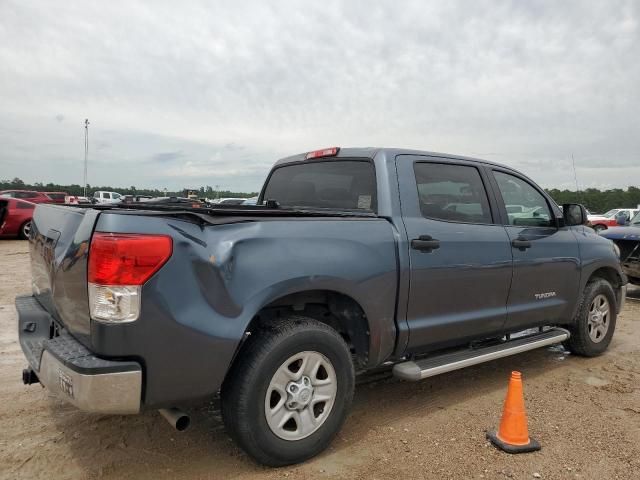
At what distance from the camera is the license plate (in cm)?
246

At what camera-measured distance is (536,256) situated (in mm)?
4434

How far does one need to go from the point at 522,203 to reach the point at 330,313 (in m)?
2.28

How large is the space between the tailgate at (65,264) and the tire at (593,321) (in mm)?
4416

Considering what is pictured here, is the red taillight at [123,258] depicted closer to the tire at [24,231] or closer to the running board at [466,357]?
the running board at [466,357]

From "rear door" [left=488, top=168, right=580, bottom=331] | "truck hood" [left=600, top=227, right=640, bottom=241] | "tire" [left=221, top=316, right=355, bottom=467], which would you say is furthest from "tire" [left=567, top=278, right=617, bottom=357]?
"truck hood" [left=600, top=227, right=640, bottom=241]

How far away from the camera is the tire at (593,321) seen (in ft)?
16.6

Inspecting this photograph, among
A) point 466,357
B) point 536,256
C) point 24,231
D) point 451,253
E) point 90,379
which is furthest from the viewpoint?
point 24,231

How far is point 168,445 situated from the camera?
322 centimetres

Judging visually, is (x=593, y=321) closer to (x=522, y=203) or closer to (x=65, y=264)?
(x=522, y=203)

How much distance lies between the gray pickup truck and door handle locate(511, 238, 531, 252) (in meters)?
0.01

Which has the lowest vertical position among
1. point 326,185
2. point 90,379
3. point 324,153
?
point 90,379

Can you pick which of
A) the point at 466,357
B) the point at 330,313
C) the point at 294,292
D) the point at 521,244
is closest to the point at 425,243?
the point at 330,313

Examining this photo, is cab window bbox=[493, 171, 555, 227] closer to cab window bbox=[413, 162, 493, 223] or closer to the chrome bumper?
cab window bbox=[413, 162, 493, 223]

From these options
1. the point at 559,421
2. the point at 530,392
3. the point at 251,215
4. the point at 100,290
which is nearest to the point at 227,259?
the point at 251,215
